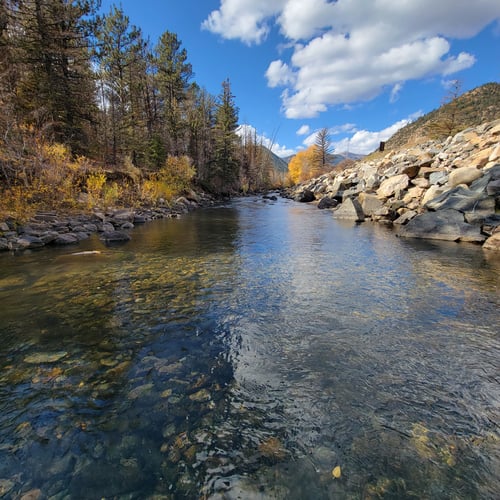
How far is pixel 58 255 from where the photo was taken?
29.0ft

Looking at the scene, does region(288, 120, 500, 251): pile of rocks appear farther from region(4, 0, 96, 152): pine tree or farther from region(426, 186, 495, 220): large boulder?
region(4, 0, 96, 152): pine tree

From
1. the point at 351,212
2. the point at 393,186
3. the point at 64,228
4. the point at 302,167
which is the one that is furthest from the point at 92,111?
the point at 302,167

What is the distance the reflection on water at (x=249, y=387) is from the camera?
84.2 inches

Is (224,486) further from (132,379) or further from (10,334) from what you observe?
(10,334)

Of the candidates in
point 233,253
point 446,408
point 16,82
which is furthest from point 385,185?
point 16,82

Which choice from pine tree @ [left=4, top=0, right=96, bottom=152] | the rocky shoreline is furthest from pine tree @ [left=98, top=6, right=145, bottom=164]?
the rocky shoreline

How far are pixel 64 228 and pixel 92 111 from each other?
14.1 meters

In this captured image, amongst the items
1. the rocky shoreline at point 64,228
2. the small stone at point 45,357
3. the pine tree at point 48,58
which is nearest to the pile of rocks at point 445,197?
the small stone at point 45,357

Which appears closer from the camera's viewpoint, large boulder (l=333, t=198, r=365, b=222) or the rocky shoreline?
the rocky shoreline

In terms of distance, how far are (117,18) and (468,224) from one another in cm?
3147

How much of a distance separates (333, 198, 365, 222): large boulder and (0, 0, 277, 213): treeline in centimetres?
1448

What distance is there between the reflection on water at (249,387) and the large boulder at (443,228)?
470 cm

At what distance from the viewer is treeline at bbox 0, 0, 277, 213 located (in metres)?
13.5

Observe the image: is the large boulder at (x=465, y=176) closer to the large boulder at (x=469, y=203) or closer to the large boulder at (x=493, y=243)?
the large boulder at (x=469, y=203)
